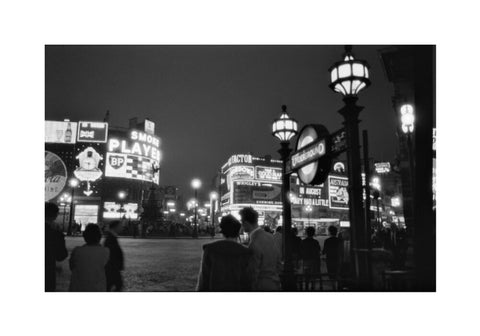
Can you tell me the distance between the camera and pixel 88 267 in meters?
4.97

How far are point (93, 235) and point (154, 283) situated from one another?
17.4ft

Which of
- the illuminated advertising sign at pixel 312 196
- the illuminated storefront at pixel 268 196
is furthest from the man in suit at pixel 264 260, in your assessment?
the illuminated advertising sign at pixel 312 196

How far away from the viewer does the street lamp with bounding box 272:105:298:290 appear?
7.64 meters

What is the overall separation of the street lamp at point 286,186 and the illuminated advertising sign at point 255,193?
190 ft

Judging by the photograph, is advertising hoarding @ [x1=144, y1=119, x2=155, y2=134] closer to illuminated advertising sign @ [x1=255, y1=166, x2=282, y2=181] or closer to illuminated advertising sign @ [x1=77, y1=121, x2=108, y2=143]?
illuminated advertising sign @ [x1=77, y1=121, x2=108, y2=143]

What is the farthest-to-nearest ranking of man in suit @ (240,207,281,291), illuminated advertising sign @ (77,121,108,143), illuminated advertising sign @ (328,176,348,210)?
illuminated advertising sign @ (328,176,348,210), illuminated advertising sign @ (77,121,108,143), man in suit @ (240,207,281,291)

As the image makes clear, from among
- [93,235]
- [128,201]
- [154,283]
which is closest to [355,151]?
[93,235]

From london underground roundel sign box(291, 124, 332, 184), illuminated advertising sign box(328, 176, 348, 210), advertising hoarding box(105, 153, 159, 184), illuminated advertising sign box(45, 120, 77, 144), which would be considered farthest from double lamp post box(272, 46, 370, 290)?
illuminated advertising sign box(328, 176, 348, 210)

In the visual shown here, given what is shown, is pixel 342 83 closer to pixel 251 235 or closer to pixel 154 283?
pixel 251 235

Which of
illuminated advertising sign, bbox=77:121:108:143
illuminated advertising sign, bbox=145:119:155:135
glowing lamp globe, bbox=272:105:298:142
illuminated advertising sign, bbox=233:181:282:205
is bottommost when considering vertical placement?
illuminated advertising sign, bbox=233:181:282:205

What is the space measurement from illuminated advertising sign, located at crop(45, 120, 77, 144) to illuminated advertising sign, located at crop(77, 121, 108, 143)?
2.74 meters

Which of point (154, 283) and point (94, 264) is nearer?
point (94, 264)

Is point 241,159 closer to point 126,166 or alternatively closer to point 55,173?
point 126,166
